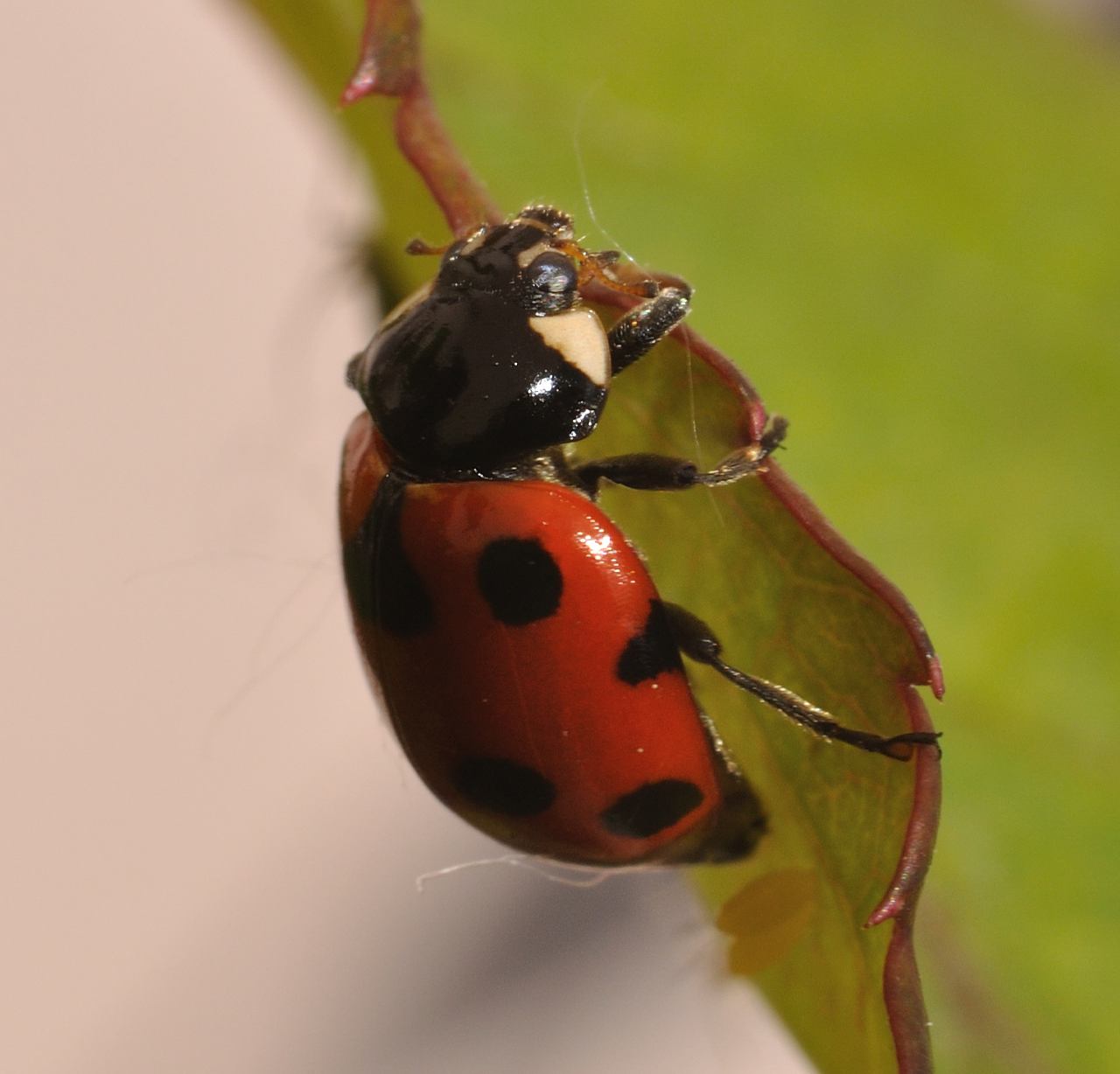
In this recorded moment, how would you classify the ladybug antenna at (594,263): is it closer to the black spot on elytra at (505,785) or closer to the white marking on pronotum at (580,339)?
the white marking on pronotum at (580,339)

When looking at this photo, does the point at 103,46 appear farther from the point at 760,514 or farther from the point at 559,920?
the point at 760,514

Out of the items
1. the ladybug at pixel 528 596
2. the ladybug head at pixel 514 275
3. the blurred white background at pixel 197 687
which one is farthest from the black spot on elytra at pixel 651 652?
the blurred white background at pixel 197 687

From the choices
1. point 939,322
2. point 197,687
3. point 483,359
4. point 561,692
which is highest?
point 483,359

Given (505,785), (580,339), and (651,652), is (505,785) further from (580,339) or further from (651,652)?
(580,339)

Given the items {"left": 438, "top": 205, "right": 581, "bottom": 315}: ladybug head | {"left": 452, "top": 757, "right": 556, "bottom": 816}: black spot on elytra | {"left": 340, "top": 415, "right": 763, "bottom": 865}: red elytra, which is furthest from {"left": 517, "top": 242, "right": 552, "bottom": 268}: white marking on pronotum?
{"left": 452, "top": 757, "right": 556, "bottom": 816}: black spot on elytra

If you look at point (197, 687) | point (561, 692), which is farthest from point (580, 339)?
point (197, 687)

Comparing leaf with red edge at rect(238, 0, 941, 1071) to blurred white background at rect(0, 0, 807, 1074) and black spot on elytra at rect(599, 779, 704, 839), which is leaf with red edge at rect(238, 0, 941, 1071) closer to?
black spot on elytra at rect(599, 779, 704, 839)
